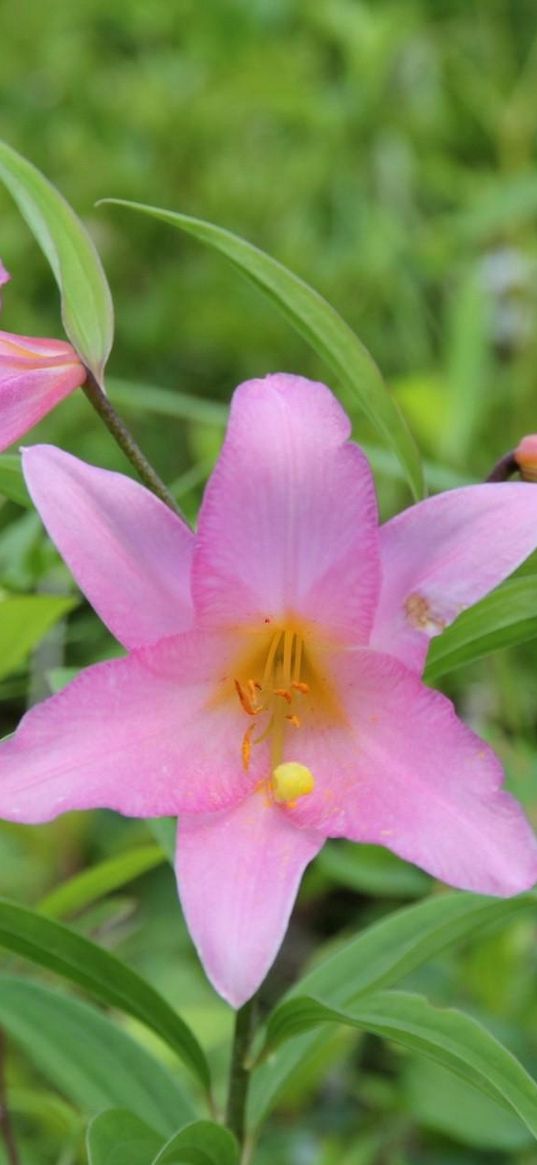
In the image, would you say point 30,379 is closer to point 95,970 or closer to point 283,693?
point 283,693

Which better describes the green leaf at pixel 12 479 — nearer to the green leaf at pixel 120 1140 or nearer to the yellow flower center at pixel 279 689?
the yellow flower center at pixel 279 689

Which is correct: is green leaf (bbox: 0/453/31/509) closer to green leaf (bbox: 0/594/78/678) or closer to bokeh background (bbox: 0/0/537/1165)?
green leaf (bbox: 0/594/78/678)

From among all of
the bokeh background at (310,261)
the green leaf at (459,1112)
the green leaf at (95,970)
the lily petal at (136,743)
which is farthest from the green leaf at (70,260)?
the green leaf at (459,1112)

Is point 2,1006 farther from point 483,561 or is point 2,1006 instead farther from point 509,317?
point 509,317

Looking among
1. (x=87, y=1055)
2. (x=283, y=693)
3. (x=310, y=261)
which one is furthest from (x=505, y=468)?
(x=310, y=261)

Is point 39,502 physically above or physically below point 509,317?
above

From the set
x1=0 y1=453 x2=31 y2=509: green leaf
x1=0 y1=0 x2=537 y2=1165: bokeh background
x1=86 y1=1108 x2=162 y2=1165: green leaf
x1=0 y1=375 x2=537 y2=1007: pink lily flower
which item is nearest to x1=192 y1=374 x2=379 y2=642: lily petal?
x1=0 y1=375 x2=537 y2=1007: pink lily flower

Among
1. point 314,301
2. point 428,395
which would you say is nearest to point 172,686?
point 314,301
